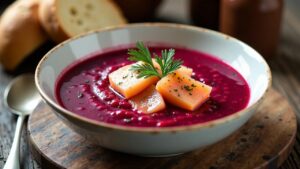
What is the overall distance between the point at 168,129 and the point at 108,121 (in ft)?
1.06

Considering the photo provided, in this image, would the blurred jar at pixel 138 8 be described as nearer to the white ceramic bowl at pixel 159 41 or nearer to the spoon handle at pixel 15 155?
the white ceramic bowl at pixel 159 41

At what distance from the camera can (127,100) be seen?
196 cm

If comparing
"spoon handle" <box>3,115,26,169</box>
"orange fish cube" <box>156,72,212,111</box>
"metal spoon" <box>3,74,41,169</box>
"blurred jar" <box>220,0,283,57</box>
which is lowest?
"metal spoon" <box>3,74,41,169</box>

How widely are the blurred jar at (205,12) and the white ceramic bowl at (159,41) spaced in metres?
0.73

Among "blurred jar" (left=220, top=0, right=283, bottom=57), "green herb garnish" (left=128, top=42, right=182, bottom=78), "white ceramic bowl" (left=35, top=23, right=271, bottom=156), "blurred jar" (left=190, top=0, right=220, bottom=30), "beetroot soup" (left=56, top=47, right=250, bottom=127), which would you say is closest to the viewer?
"white ceramic bowl" (left=35, top=23, right=271, bottom=156)

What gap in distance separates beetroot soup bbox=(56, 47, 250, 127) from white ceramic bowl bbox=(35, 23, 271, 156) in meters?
0.04

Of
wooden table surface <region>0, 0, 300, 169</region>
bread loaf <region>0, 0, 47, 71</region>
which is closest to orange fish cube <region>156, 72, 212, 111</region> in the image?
wooden table surface <region>0, 0, 300, 169</region>

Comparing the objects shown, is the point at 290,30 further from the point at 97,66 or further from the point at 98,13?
the point at 97,66

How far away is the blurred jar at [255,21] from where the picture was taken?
2.79 m

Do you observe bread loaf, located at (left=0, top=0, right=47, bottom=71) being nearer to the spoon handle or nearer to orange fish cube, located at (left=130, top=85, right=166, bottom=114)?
the spoon handle

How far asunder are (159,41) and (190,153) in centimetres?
80

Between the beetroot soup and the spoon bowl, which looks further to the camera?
the spoon bowl

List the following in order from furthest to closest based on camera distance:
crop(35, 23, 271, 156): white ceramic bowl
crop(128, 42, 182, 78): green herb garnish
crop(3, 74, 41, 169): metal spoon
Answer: crop(3, 74, 41, 169): metal spoon < crop(128, 42, 182, 78): green herb garnish < crop(35, 23, 271, 156): white ceramic bowl

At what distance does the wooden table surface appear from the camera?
6.92ft
